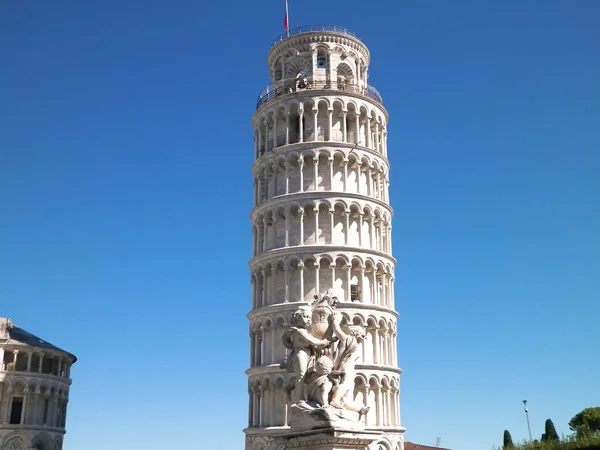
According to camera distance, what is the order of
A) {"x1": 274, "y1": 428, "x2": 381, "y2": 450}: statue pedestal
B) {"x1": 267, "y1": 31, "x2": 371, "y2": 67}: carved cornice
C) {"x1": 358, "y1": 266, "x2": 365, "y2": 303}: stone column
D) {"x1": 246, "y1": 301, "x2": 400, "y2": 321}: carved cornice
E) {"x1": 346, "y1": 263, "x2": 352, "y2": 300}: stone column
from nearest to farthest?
{"x1": 274, "y1": 428, "x2": 381, "y2": 450}: statue pedestal
{"x1": 246, "y1": 301, "x2": 400, "y2": 321}: carved cornice
{"x1": 346, "y1": 263, "x2": 352, "y2": 300}: stone column
{"x1": 358, "y1": 266, "x2": 365, "y2": 303}: stone column
{"x1": 267, "y1": 31, "x2": 371, "y2": 67}: carved cornice

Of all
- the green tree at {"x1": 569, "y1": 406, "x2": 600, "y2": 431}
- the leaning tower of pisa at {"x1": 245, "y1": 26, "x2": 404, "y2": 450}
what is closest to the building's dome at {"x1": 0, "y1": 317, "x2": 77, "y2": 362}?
the leaning tower of pisa at {"x1": 245, "y1": 26, "x2": 404, "y2": 450}

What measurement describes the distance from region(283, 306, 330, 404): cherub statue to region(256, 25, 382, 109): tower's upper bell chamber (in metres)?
48.0

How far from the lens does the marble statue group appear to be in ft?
Answer: 37.2

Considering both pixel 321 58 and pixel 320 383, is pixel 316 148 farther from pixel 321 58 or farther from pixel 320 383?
pixel 320 383

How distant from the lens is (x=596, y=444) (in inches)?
1453

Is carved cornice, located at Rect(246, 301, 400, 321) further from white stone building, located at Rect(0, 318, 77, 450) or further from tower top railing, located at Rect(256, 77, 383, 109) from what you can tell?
white stone building, located at Rect(0, 318, 77, 450)

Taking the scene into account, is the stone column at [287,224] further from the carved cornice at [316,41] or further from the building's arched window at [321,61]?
the carved cornice at [316,41]

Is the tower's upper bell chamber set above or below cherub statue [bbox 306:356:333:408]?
above

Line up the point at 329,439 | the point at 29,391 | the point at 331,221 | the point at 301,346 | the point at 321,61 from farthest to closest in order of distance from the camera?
the point at 29,391, the point at 321,61, the point at 331,221, the point at 301,346, the point at 329,439

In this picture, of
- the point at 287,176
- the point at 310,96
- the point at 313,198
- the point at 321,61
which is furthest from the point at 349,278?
the point at 321,61

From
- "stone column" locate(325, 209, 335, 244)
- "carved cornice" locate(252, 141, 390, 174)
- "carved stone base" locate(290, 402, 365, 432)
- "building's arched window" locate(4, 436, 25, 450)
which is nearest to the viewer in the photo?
"carved stone base" locate(290, 402, 365, 432)

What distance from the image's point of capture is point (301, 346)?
12.1 m

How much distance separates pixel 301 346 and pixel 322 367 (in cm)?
59

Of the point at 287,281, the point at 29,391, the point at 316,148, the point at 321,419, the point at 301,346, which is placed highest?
the point at 316,148
